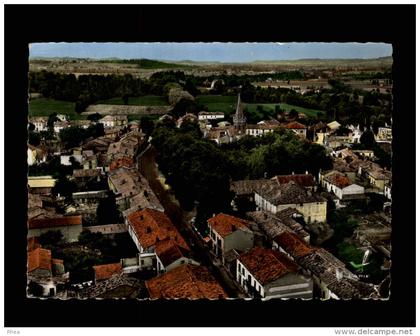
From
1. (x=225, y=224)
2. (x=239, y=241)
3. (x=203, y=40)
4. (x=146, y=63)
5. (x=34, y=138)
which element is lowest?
(x=239, y=241)

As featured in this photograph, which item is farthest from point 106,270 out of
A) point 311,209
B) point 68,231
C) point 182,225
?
point 311,209

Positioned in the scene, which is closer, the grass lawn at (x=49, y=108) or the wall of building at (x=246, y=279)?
the wall of building at (x=246, y=279)

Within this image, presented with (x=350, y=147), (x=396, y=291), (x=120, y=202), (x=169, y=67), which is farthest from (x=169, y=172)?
(x=396, y=291)

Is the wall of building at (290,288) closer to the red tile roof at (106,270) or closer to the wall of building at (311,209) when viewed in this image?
the wall of building at (311,209)

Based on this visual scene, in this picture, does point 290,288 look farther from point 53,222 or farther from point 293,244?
point 53,222

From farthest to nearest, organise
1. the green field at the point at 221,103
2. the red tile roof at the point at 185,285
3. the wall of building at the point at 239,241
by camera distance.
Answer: the green field at the point at 221,103, the wall of building at the point at 239,241, the red tile roof at the point at 185,285

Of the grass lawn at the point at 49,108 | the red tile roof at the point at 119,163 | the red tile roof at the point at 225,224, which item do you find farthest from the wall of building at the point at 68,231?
the red tile roof at the point at 225,224

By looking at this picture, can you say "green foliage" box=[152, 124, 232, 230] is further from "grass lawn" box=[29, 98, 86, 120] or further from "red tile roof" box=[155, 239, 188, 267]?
"grass lawn" box=[29, 98, 86, 120]
